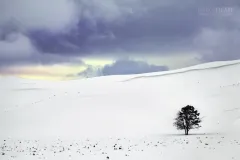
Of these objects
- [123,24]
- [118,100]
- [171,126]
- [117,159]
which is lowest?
[117,159]

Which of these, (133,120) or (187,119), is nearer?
(187,119)

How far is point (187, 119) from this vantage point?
6848 mm

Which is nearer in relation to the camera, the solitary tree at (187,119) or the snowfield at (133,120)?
the snowfield at (133,120)

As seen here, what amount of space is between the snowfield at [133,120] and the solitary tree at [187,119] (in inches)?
4.4

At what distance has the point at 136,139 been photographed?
21.2ft

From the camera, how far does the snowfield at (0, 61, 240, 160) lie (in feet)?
18.5

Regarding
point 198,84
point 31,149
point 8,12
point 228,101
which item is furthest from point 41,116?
point 228,101

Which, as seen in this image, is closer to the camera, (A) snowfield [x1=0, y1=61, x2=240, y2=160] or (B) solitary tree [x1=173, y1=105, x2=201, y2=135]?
(A) snowfield [x1=0, y1=61, x2=240, y2=160]

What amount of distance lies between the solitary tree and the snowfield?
0.37 feet

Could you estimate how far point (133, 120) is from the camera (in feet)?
25.5

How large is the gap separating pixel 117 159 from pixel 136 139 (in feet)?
3.79

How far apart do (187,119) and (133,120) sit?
1.35 metres

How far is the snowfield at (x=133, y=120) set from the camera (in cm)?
564

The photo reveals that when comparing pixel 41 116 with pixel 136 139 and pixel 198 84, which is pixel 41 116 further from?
pixel 198 84
